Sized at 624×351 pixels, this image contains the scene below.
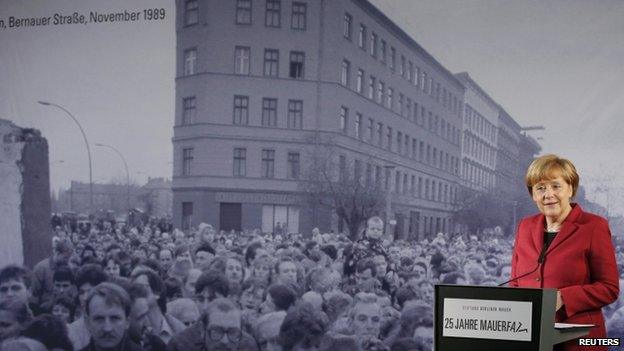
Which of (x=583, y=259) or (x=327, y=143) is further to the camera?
(x=327, y=143)

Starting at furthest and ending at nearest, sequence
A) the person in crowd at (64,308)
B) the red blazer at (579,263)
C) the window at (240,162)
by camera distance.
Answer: the person in crowd at (64,308) → the window at (240,162) → the red blazer at (579,263)

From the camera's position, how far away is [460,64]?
4.74 metres

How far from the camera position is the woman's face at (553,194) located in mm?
2112

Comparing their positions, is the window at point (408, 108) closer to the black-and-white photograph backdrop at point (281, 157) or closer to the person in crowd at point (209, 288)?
the black-and-white photograph backdrop at point (281, 157)

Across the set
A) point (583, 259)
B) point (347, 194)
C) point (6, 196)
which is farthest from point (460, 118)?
point (6, 196)

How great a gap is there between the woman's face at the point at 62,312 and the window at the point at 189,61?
6.86 ft

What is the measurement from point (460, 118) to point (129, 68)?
2675mm

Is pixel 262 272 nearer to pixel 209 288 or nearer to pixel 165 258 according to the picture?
pixel 209 288

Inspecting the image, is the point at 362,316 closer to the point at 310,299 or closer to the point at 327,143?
the point at 310,299

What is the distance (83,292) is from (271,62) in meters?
2.33

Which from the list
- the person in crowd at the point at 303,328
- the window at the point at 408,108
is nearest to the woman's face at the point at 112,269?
the person in crowd at the point at 303,328

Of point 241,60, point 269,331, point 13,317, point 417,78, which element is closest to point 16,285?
point 13,317

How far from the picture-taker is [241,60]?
5.11 meters

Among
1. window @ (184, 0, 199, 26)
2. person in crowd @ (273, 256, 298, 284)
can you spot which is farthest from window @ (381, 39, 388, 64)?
person in crowd @ (273, 256, 298, 284)
